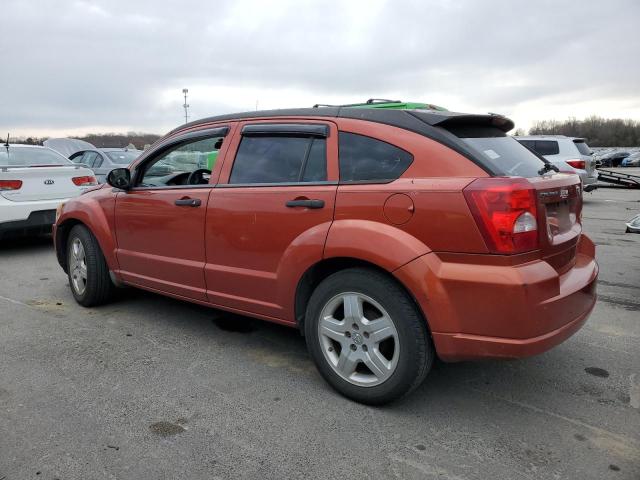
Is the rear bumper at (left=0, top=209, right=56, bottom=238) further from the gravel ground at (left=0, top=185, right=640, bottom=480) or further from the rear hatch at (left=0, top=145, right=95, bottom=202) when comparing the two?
the gravel ground at (left=0, top=185, right=640, bottom=480)

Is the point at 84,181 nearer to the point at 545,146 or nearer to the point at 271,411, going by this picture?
the point at 271,411

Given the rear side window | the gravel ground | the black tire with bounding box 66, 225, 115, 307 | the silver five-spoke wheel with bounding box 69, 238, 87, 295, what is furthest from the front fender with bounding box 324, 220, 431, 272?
the rear side window

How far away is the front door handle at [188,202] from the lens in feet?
12.4

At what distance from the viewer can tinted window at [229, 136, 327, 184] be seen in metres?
3.27

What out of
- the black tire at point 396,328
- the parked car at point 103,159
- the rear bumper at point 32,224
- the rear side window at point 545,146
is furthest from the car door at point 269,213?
the rear side window at point 545,146

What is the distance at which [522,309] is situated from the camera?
2.54 m

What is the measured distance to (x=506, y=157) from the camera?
3008 mm

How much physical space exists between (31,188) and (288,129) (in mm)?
5431

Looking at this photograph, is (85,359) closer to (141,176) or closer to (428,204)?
(141,176)

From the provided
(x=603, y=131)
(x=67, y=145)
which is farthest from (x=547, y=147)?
(x=603, y=131)

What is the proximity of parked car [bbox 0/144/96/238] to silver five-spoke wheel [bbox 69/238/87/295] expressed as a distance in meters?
2.75

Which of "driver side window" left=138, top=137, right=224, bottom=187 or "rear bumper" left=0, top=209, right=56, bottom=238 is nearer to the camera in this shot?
"driver side window" left=138, top=137, right=224, bottom=187

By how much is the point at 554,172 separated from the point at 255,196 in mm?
1898

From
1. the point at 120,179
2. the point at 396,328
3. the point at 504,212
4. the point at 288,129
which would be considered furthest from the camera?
the point at 120,179
